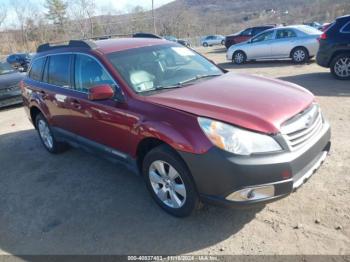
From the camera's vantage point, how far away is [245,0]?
122 m

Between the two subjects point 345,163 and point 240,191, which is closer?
point 240,191

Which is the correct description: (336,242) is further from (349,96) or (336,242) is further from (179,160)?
(349,96)

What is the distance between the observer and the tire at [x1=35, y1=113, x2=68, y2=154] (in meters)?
5.85

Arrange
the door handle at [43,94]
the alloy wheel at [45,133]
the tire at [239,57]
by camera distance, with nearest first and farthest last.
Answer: the door handle at [43,94]
the alloy wheel at [45,133]
the tire at [239,57]

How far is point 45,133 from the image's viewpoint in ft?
20.1

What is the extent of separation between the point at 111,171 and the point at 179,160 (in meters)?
2.01

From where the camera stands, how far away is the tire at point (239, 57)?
1528cm

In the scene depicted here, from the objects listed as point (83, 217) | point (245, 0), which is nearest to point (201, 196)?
point (83, 217)

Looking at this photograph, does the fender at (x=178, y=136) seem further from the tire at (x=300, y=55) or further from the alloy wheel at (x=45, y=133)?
the tire at (x=300, y=55)

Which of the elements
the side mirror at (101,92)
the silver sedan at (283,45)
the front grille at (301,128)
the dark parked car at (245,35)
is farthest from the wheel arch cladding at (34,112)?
the dark parked car at (245,35)

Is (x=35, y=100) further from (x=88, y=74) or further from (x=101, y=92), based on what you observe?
(x=101, y=92)

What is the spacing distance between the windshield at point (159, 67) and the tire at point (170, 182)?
810mm

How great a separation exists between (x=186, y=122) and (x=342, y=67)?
7.58 meters

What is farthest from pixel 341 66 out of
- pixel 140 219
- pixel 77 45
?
pixel 140 219
